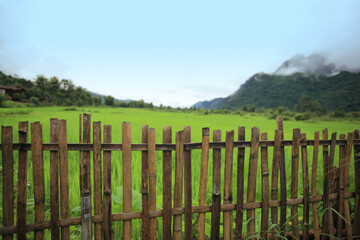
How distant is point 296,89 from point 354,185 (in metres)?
83.9

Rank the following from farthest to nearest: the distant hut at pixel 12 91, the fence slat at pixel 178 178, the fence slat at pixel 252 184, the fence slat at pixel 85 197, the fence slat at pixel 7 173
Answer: the distant hut at pixel 12 91 < the fence slat at pixel 252 184 < the fence slat at pixel 178 178 < the fence slat at pixel 85 197 < the fence slat at pixel 7 173

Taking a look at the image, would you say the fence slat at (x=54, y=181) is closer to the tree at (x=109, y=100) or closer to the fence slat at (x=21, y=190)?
the fence slat at (x=21, y=190)

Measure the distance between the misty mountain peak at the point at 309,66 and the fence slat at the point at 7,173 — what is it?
441ft

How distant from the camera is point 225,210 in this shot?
2170 millimetres

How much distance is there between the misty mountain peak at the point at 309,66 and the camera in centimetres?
11425

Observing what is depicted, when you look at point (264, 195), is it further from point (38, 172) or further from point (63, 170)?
point (38, 172)

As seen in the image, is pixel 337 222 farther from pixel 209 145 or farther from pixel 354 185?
pixel 209 145

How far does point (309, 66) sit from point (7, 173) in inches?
6454

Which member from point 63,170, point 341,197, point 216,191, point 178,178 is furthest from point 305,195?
point 63,170

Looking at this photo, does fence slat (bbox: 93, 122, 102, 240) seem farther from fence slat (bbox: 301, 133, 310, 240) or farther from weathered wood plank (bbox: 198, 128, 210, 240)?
fence slat (bbox: 301, 133, 310, 240)

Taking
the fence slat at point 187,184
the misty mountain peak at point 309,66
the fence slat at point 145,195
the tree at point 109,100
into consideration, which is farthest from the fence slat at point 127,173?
the misty mountain peak at point 309,66

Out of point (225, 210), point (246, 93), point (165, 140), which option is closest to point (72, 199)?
point (165, 140)

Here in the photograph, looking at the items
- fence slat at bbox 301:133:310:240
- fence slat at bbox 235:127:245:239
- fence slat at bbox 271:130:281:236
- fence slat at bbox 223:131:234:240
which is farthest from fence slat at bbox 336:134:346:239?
fence slat at bbox 223:131:234:240

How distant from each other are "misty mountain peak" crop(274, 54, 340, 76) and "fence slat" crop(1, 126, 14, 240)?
134 metres
